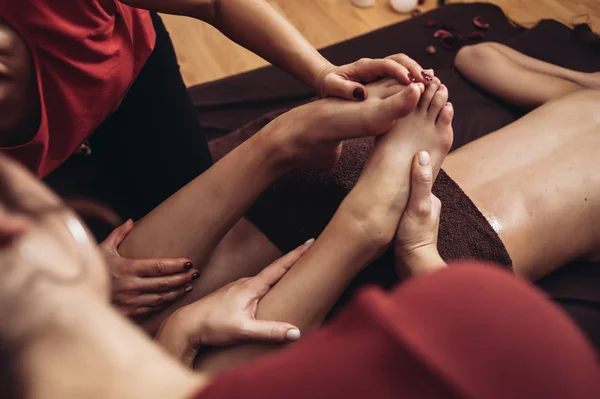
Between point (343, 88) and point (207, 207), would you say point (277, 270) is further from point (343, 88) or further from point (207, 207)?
point (343, 88)

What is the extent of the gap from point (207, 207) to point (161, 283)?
18 cm

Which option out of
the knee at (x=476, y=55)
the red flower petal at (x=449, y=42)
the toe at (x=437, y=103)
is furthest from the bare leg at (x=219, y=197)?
the red flower petal at (x=449, y=42)

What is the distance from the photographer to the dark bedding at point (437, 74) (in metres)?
1.04

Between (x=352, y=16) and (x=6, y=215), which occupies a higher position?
(x=6, y=215)

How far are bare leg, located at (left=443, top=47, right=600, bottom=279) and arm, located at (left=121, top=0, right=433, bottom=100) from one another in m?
0.26

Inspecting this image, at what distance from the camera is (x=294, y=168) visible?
1.03 metres

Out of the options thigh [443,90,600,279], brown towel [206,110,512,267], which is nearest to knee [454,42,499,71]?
thigh [443,90,600,279]

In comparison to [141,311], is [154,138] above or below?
above

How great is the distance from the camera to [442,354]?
0.35 metres

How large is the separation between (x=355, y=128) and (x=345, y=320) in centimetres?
57

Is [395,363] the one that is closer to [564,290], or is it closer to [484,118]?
[564,290]

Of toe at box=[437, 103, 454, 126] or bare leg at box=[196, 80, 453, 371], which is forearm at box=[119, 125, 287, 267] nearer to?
bare leg at box=[196, 80, 453, 371]

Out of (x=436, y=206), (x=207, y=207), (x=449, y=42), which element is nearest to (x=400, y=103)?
(x=436, y=206)

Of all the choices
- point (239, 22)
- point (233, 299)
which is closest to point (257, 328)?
point (233, 299)
